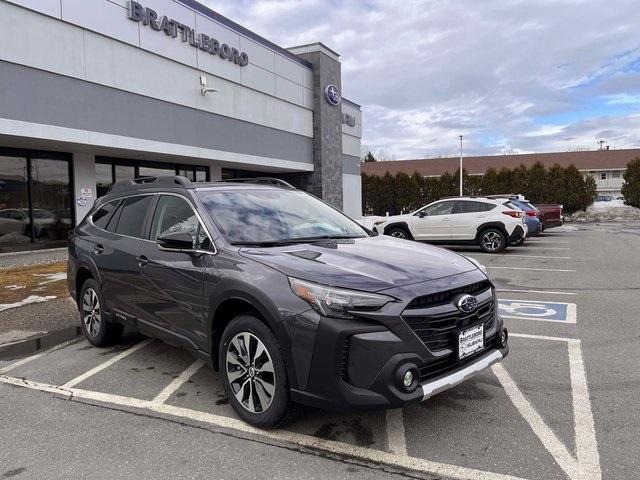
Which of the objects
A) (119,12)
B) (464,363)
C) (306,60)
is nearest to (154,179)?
(464,363)

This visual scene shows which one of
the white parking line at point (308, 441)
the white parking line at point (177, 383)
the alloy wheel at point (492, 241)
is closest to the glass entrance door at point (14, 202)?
the white parking line at point (308, 441)

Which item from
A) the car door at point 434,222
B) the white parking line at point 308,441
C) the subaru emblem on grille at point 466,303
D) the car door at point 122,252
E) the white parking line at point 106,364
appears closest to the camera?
the white parking line at point 308,441

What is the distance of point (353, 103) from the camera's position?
108 ft

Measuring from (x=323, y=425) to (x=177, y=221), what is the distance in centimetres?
Answer: 211

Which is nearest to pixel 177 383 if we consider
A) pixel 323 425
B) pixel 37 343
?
pixel 323 425

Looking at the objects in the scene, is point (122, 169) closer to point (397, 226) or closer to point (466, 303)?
point (397, 226)

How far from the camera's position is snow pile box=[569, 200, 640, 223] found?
37.7m

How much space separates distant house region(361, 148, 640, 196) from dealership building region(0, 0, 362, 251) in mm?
38776

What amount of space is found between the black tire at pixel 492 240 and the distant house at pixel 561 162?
4486 cm

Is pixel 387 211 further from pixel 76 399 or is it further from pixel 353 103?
pixel 76 399

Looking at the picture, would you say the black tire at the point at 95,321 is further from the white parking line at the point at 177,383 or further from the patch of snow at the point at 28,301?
the patch of snow at the point at 28,301

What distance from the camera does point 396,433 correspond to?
347cm

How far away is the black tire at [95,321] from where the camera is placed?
5.46m

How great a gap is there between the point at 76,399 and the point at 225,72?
17.5 metres
